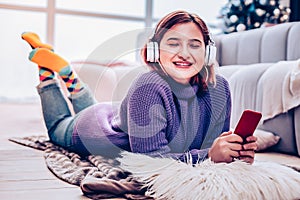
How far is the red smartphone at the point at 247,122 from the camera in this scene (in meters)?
0.64

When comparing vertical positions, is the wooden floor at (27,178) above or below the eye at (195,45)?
below

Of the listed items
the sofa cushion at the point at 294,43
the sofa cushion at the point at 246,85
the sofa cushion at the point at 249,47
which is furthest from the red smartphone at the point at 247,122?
the sofa cushion at the point at 249,47

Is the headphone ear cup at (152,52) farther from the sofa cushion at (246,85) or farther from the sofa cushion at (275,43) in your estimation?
the sofa cushion at (275,43)

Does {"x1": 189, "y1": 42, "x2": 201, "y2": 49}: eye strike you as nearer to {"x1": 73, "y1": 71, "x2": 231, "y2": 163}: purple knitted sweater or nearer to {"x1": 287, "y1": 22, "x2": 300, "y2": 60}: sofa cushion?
{"x1": 73, "y1": 71, "x2": 231, "y2": 163}: purple knitted sweater

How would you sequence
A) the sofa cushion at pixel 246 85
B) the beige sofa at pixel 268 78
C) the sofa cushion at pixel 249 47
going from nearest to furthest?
the beige sofa at pixel 268 78 < the sofa cushion at pixel 246 85 < the sofa cushion at pixel 249 47

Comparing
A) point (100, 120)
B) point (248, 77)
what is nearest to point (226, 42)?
point (248, 77)

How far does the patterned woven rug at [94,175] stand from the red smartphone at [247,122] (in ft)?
0.66

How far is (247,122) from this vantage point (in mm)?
654

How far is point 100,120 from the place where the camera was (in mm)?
946

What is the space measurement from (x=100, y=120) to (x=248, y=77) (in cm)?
59

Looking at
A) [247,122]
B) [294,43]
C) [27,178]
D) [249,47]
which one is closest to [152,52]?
[247,122]

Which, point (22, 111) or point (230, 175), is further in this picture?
point (22, 111)

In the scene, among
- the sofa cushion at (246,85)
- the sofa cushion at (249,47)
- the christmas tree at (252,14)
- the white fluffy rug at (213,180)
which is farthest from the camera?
the christmas tree at (252,14)

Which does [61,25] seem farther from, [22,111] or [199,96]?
[199,96]
